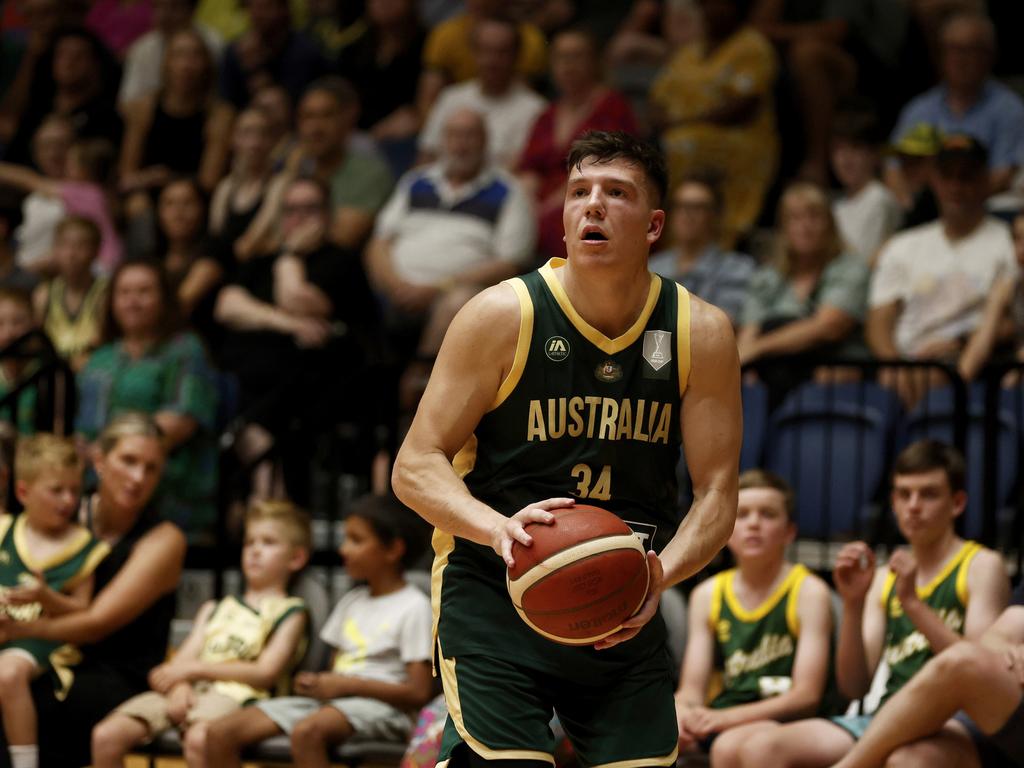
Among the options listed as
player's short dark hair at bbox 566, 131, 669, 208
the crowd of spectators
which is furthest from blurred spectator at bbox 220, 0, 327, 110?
player's short dark hair at bbox 566, 131, 669, 208

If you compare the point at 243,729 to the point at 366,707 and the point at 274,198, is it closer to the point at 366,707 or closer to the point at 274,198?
the point at 366,707

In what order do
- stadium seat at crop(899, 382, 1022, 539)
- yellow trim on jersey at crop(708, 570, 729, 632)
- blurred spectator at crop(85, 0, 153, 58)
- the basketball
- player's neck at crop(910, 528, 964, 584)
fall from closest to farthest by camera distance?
the basketball
player's neck at crop(910, 528, 964, 584)
yellow trim on jersey at crop(708, 570, 729, 632)
stadium seat at crop(899, 382, 1022, 539)
blurred spectator at crop(85, 0, 153, 58)

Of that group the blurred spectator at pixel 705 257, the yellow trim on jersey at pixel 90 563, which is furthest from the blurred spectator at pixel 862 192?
the yellow trim on jersey at pixel 90 563

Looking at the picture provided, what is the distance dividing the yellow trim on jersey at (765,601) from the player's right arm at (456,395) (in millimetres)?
2064

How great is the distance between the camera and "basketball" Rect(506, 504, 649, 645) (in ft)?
10.0

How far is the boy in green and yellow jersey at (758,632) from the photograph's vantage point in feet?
16.3

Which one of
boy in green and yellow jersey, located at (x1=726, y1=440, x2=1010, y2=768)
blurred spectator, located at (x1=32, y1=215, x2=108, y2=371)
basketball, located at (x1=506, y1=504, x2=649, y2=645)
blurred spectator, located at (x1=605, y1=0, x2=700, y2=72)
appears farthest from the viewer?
blurred spectator, located at (x1=605, y1=0, x2=700, y2=72)

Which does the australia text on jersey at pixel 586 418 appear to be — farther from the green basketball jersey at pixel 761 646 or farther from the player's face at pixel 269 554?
the player's face at pixel 269 554

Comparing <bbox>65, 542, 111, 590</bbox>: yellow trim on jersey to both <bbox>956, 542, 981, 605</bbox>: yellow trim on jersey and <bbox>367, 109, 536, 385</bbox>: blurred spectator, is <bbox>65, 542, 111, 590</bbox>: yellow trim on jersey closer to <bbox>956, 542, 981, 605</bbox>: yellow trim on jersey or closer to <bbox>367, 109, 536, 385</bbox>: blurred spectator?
<bbox>367, 109, 536, 385</bbox>: blurred spectator

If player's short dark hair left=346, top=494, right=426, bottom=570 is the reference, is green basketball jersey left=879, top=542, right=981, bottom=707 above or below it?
below

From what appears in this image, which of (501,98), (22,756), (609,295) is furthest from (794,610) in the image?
(501,98)

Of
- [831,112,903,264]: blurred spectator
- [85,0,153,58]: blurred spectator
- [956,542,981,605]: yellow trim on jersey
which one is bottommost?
[956,542,981,605]: yellow trim on jersey

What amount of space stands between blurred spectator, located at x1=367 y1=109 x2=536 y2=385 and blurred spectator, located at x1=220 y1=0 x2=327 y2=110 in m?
1.86

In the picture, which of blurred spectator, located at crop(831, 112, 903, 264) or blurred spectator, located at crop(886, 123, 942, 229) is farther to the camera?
blurred spectator, located at crop(831, 112, 903, 264)
